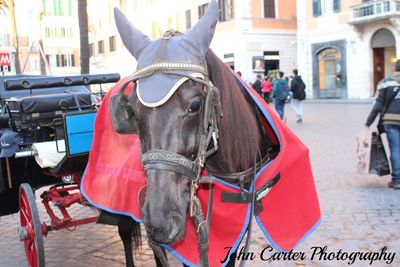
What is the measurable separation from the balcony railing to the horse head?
82.7 feet

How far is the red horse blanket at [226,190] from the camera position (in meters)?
2.74

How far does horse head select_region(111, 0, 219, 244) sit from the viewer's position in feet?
6.40

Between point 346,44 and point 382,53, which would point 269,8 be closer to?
point 346,44

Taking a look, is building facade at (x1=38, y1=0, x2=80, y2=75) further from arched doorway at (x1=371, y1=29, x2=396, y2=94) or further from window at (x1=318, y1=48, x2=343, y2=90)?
arched doorway at (x1=371, y1=29, x2=396, y2=94)

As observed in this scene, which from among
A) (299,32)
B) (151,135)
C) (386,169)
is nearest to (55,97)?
(151,135)

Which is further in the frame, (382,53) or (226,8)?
(226,8)

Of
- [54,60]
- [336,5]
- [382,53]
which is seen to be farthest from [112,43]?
[382,53]

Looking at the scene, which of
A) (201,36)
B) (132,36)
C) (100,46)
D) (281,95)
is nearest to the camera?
(201,36)

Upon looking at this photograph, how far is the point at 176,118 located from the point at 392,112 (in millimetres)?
5334

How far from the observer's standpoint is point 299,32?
31.5 m

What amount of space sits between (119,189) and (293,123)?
42.6ft

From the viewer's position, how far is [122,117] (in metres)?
2.28

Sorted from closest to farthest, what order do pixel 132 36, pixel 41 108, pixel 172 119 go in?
pixel 172 119 → pixel 132 36 → pixel 41 108

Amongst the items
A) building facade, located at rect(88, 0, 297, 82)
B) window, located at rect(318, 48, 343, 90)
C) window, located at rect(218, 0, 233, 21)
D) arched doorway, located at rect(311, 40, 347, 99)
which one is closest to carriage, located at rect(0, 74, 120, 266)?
building facade, located at rect(88, 0, 297, 82)
